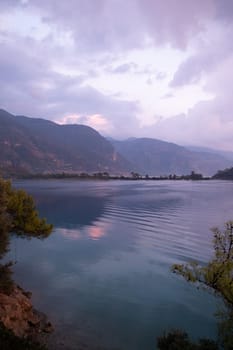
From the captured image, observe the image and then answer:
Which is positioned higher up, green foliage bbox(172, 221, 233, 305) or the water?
green foliage bbox(172, 221, 233, 305)

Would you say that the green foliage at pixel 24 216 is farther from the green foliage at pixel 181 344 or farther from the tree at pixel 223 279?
the tree at pixel 223 279

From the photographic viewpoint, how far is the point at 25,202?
93.5 ft

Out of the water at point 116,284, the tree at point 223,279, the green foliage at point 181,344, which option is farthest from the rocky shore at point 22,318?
the tree at point 223,279

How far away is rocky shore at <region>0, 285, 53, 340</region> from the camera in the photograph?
1677 cm

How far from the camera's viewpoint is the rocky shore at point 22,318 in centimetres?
1677

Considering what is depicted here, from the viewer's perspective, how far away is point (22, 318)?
17906 mm

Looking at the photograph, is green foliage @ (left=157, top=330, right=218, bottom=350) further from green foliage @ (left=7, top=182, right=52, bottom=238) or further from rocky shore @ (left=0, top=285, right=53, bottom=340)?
green foliage @ (left=7, top=182, right=52, bottom=238)

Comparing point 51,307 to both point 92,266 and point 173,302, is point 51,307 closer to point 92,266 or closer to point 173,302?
point 173,302

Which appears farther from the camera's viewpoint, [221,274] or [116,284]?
[116,284]

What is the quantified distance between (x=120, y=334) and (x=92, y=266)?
1431cm

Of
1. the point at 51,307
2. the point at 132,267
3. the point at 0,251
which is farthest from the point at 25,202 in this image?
the point at 132,267

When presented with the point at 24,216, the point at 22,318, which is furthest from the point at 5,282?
the point at 24,216

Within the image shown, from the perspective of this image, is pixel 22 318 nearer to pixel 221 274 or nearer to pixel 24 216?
pixel 24 216

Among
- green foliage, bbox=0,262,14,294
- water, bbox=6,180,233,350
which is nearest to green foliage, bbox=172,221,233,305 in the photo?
water, bbox=6,180,233,350
